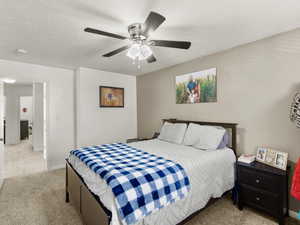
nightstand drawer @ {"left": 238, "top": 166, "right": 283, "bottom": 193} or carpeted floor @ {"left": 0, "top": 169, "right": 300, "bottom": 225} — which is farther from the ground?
nightstand drawer @ {"left": 238, "top": 166, "right": 283, "bottom": 193}

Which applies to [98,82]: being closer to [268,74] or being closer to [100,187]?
[100,187]

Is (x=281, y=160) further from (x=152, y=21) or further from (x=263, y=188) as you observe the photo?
(x=152, y=21)

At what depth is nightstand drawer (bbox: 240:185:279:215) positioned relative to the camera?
6.26 feet

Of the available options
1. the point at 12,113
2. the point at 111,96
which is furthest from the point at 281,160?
the point at 12,113

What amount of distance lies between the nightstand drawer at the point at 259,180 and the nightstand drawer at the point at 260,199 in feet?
0.24

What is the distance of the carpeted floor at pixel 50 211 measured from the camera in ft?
6.45

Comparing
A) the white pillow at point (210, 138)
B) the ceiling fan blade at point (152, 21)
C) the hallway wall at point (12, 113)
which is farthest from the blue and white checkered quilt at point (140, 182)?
the hallway wall at point (12, 113)

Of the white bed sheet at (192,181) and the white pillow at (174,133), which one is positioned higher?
the white pillow at (174,133)

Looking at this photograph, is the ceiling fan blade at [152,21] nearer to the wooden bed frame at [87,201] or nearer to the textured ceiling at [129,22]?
the textured ceiling at [129,22]

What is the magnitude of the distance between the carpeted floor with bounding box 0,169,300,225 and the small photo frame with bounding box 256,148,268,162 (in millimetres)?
721

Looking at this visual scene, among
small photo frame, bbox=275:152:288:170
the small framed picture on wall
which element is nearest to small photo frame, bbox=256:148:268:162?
small photo frame, bbox=275:152:288:170

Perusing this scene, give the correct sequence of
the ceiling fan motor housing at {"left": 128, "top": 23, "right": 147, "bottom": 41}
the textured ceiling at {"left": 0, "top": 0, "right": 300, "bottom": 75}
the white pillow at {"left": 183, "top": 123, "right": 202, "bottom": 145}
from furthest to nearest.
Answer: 1. the white pillow at {"left": 183, "top": 123, "right": 202, "bottom": 145}
2. the ceiling fan motor housing at {"left": 128, "top": 23, "right": 147, "bottom": 41}
3. the textured ceiling at {"left": 0, "top": 0, "right": 300, "bottom": 75}

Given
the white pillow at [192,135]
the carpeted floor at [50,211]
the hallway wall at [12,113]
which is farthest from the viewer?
the hallway wall at [12,113]

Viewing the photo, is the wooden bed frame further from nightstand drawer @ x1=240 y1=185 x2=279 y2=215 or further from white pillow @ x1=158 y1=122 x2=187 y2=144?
white pillow @ x1=158 y1=122 x2=187 y2=144
